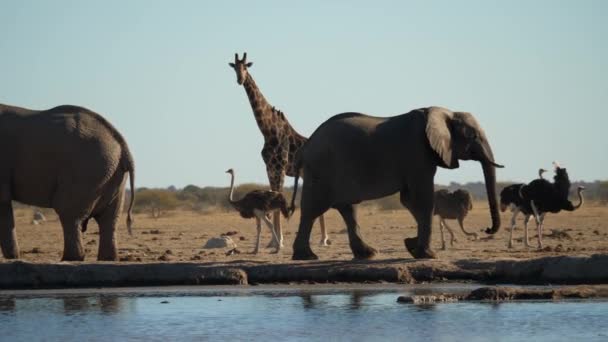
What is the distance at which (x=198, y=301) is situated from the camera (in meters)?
15.9

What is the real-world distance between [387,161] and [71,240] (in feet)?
15.3

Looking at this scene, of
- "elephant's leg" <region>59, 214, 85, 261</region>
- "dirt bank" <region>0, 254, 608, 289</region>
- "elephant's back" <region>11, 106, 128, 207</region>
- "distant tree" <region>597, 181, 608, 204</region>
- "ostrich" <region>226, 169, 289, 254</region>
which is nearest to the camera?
"dirt bank" <region>0, 254, 608, 289</region>

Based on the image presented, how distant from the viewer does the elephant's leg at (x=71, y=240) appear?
19016 mm

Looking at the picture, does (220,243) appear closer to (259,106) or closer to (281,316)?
(259,106)

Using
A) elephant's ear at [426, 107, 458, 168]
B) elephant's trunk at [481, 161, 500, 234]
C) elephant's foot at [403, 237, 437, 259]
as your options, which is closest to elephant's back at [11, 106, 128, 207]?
elephant's foot at [403, 237, 437, 259]

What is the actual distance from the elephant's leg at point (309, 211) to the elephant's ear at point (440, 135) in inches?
71.1

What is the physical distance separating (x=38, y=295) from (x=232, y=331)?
380 centimetres

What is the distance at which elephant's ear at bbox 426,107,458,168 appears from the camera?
60.3ft

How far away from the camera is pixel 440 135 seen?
18.5 metres

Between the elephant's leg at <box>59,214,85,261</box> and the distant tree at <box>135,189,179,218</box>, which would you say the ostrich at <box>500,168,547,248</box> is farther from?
the distant tree at <box>135,189,179,218</box>

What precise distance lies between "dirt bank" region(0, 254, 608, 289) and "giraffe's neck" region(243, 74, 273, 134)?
9205 mm

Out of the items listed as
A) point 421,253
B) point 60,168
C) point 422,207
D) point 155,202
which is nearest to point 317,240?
point 421,253

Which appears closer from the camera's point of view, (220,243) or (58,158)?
(58,158)

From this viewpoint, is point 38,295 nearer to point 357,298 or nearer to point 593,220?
point 357,298
